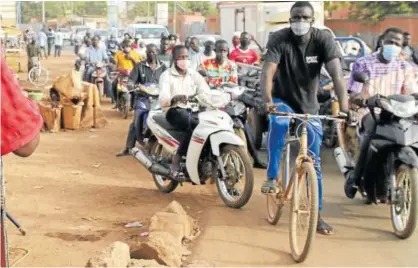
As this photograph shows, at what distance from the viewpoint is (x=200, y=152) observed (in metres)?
6.68

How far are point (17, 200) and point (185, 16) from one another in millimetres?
46244

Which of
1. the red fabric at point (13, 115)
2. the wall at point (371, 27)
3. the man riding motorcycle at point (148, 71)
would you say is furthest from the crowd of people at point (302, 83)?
the wall at point (371, 27)

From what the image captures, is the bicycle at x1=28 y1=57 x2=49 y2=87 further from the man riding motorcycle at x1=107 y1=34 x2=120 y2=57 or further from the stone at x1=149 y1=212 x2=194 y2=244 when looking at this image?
the stone at x1=149 y1=212 x2=194 y2=244

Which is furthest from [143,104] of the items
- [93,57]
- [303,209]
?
[93,57]

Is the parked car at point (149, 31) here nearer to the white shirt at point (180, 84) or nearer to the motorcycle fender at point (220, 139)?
the white shirt at point (180, 84)

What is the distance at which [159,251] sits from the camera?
15.2 feet

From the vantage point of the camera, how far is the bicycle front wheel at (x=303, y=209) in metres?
4.77

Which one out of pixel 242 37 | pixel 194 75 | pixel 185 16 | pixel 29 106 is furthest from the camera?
pixel 185 16

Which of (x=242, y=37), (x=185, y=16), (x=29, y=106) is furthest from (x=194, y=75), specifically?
(x=185, y=16)

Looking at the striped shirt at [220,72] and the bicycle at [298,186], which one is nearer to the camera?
the bicycle at [298,186]

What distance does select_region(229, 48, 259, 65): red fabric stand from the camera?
14109 mm

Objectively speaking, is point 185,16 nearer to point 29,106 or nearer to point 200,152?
point 200,152

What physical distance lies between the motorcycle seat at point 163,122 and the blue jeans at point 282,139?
1.61m

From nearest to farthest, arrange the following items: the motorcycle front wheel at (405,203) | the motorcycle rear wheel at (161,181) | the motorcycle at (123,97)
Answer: the motorcycle front wheel at (405,203), the motorcycle rear wheel at (161,181), the motorcycle at (123,97)
